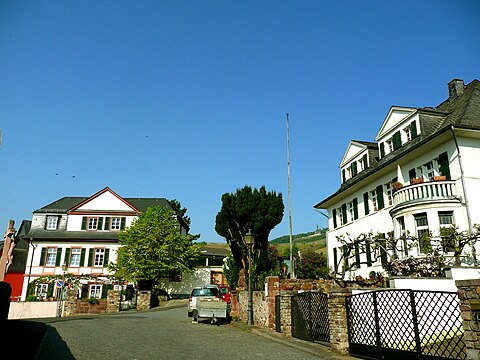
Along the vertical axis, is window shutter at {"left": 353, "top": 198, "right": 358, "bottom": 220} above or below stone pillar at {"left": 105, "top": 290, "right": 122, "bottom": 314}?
above

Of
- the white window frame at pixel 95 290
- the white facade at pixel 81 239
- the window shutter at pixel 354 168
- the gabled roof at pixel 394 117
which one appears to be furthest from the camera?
the white facade at pixel 81 239

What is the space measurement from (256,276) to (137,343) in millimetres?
15071

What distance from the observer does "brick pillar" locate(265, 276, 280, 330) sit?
51.0 ft

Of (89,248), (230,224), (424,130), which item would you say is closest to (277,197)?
(230,224)

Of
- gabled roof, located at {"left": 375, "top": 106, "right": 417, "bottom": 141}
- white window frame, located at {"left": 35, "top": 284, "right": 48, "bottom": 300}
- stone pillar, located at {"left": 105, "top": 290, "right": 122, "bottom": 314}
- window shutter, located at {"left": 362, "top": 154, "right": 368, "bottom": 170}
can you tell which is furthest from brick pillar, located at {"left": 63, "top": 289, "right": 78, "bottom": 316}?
gabled roof, located at {"left": 375, "top": 106, "right": 417, "bottom": 141}

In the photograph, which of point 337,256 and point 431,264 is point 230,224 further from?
point 431,264

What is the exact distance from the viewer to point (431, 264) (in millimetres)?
16781

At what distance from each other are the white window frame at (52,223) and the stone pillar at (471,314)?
48.1 metres

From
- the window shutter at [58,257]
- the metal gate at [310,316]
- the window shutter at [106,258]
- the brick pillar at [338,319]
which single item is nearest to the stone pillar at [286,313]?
the metal gate at [310,316]

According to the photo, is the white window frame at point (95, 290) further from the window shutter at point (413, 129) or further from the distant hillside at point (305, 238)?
the distant hillside at point (305, 238)

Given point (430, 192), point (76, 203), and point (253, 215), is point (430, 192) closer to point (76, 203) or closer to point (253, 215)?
point (253, 215)

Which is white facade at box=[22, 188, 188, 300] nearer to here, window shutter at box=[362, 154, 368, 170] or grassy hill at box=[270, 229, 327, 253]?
window shutter at box=[362, 154, 368, 170]

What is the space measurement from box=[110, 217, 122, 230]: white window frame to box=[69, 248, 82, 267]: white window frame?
438 centimetres

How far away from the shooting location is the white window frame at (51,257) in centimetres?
4425
